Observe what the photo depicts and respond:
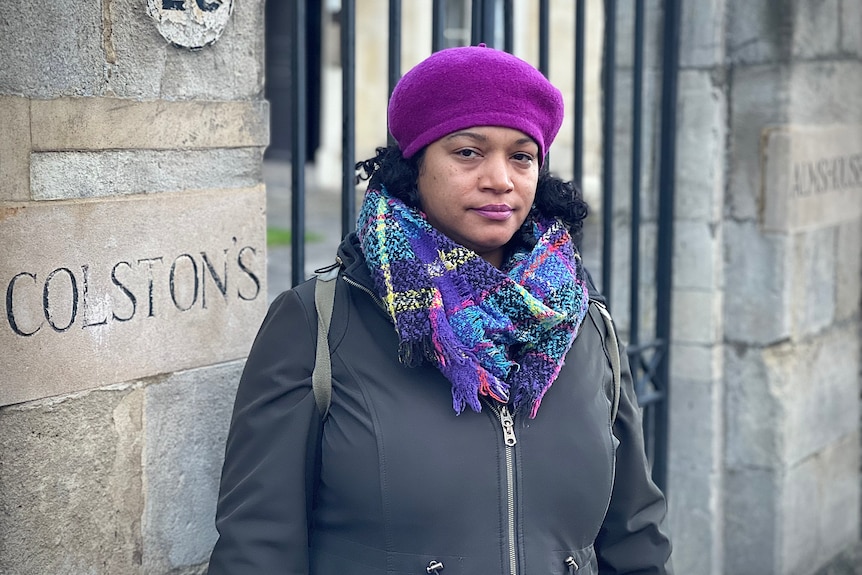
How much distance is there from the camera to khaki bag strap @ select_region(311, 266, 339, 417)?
2.06 metres

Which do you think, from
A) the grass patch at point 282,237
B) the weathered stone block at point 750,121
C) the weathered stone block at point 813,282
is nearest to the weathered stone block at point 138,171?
the weathered stone block at point 750,121

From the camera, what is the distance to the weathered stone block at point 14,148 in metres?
2.08

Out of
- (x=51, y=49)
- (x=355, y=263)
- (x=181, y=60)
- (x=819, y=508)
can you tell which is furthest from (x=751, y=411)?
(x=51, y=49)

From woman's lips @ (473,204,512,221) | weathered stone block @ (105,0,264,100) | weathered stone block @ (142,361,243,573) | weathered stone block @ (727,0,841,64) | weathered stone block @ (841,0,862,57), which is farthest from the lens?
weathered stone block @ (841,0,862,57)

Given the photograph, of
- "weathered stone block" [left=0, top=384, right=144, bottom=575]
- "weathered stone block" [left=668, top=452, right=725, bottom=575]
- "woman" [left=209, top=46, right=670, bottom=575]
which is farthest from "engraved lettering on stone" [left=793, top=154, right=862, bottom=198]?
"weathered stone block" [left=0, top=384, right=144, bottom=575]

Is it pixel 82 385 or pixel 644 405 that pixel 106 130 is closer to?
pixel 82 385

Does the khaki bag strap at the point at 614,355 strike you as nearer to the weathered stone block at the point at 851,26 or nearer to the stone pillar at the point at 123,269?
the stone pillar at the point at 123,269

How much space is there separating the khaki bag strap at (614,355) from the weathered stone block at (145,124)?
83 cm

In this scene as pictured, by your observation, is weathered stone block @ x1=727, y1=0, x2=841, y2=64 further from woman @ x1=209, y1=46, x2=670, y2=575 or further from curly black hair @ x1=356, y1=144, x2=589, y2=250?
woman @ x1=209, y1=46, x2=670, y2=575

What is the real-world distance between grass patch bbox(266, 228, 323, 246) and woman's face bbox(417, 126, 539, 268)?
22.8 feet

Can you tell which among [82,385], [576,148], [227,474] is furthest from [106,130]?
[576,148]

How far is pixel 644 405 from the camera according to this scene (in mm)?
4031

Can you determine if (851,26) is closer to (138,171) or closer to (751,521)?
(751,521)

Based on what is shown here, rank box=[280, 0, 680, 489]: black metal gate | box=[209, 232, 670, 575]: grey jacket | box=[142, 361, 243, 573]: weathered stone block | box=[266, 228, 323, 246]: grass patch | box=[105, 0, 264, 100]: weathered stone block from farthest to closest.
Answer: box=[266, 228, 323, 246]: grass patch < box=[280, 0, 680, 489]: black metal gate < box=[142, 361, 243, 573]: weathered stone block < box=[105, 0, 264, 100]: weathered stone block < box=[209, 232, 670, 575]: grey jacket
